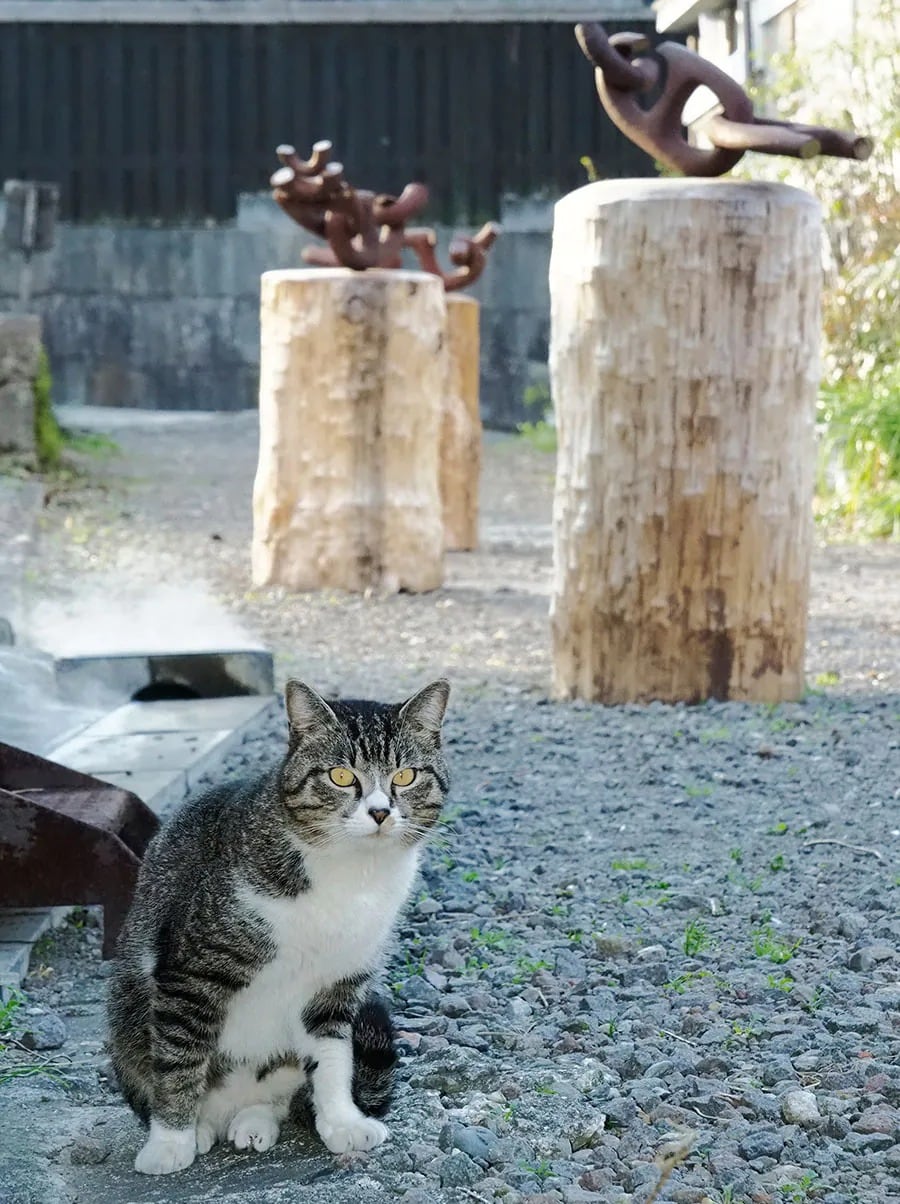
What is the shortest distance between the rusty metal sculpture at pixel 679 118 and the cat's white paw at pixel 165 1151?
3.06 metres

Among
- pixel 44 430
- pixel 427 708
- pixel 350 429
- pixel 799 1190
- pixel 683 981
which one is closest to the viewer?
pixel 799 1190

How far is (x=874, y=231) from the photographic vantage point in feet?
29.1

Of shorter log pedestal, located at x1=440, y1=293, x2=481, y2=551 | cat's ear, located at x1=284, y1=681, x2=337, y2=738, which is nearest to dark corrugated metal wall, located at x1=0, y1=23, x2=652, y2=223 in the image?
shorter log pedestal, located at x1=440, y1=293, x2=481, y2=551

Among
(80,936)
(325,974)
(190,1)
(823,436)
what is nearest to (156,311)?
(190,1)

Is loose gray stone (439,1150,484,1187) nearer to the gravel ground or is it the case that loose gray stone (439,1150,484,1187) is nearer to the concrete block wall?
the gravel ground

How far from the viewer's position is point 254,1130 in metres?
2.29

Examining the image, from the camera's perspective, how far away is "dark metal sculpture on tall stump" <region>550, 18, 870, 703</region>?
4.40 meters

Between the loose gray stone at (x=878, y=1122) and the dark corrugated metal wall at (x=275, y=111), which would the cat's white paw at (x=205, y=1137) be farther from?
the dark corrugated metal wall at (x=275, y=111)

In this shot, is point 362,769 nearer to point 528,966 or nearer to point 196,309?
point 528,966

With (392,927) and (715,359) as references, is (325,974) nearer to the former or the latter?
(392,927)

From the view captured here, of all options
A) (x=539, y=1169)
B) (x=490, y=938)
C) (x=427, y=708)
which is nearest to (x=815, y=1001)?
(x=490, y=938)

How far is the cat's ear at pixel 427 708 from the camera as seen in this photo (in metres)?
2.33

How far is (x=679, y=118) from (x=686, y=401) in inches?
31.2

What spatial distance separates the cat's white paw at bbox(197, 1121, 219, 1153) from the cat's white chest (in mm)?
119
